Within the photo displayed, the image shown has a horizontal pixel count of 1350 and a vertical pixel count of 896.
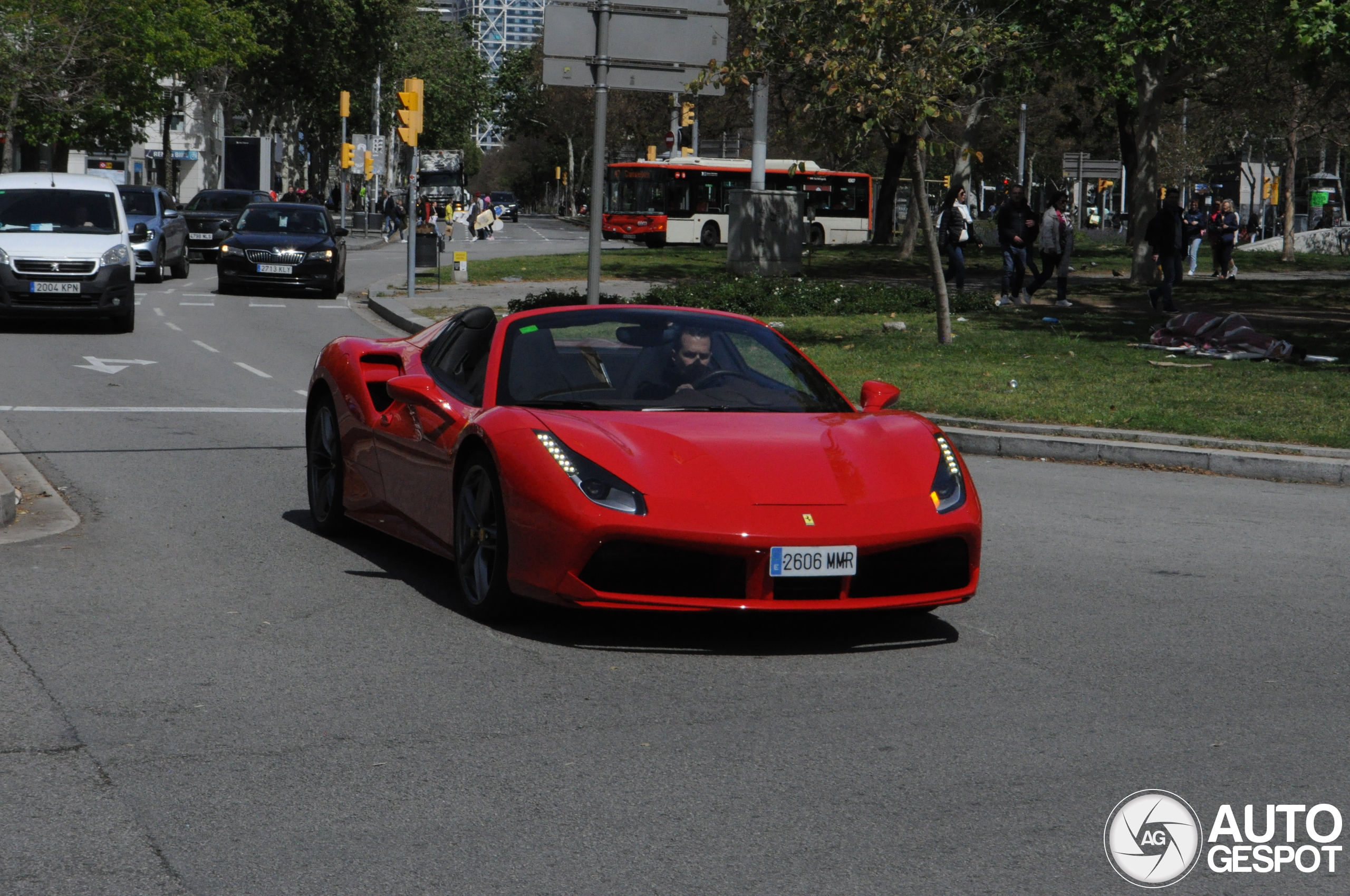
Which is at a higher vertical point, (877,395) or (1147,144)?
(1147,144)

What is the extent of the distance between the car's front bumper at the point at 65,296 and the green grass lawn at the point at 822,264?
37.2ft

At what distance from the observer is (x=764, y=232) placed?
106ft

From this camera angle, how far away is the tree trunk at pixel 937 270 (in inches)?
742

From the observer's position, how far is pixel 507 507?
6.29 meters

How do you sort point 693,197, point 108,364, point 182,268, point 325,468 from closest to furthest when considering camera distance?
1. point 325,468
2. point 108,364
3. point 182,268
4. point 693,197

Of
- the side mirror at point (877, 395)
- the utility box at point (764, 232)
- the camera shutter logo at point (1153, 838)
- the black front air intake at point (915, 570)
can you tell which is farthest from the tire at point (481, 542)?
the utility box at point (764, 232)

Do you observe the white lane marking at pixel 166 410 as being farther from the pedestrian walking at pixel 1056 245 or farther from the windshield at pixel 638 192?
the windshield at pixel 638 192

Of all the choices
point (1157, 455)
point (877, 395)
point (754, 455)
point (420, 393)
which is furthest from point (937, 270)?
point (754, 455)

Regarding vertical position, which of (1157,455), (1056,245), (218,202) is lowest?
(1157,455)

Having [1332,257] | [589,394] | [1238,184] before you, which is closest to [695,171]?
[1332,257]

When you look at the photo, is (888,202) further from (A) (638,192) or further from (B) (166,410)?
(B) (166,410)

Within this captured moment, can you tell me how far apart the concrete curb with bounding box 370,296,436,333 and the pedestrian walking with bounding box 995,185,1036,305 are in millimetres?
8632

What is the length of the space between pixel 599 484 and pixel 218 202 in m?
36.9

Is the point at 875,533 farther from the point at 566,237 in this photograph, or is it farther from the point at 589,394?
the point at 566,237
